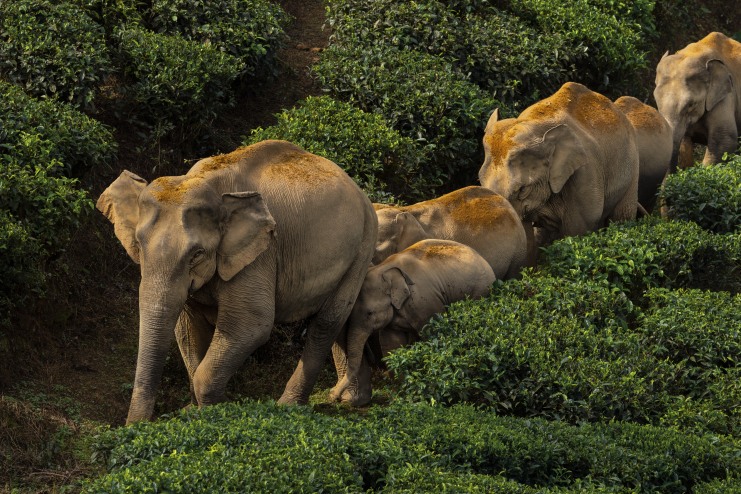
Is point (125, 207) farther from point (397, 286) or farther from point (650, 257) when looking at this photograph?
point (650, 257)

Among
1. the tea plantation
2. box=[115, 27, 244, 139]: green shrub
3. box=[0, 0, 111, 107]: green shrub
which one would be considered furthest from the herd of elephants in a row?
box=[0, 0, 111, 107]: green shrub

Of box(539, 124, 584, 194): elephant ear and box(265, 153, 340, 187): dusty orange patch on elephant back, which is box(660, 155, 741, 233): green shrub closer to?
box(539, 124, 584, 194): elephant ear

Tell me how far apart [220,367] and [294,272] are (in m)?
1.05

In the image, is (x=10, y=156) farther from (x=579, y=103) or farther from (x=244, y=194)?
(x=579, y=103)

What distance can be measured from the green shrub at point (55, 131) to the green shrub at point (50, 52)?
47 cm

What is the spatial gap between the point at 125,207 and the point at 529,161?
5.10 m

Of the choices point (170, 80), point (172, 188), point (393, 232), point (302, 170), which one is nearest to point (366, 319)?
point (393, 232)

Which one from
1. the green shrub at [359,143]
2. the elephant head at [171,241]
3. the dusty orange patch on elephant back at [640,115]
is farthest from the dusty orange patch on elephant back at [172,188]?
the dusty orange patch on elephant back at [640,115]

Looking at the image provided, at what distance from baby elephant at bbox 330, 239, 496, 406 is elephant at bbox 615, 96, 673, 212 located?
4498 mm

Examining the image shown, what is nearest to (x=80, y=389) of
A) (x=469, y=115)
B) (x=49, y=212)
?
(x=49, y=212)

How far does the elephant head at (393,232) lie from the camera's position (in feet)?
47.9

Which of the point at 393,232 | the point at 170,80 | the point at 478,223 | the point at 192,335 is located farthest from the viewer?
the point at 170,80

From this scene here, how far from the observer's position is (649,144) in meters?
18.4

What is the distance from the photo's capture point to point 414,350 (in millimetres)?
13117
